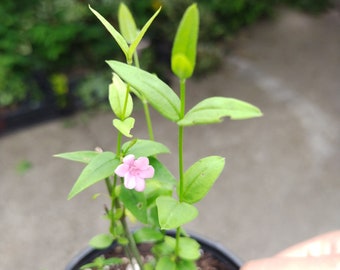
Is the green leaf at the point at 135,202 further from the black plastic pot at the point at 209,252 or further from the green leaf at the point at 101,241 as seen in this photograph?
the black plastic pot at the point at 209,252

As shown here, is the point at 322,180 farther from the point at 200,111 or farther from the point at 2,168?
the point at 200,111

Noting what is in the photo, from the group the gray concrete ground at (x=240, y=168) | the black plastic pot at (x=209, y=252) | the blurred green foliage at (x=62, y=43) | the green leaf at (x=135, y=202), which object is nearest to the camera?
the green leaf at (x=135, y=202)

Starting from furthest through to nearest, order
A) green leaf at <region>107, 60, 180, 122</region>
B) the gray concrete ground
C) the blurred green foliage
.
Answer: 1. the blurred green foliage
2. the gray concrete ground
3. green leaf at <region>107, 60, 180, 122</region>

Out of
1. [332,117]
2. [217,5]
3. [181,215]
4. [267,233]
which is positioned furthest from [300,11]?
[181,215]

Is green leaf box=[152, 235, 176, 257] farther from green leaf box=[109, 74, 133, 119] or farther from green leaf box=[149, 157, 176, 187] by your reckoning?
green leaf box=[109, 74, 133, 119]

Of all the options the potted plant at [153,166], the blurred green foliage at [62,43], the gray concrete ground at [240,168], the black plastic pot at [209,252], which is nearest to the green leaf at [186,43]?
the potted plant at [153,166]

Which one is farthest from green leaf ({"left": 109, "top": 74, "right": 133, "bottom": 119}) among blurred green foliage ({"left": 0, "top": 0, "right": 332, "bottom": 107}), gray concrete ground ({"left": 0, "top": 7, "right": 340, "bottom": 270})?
blurred green foliage ({"left": 0, "top": 0, "right": 332, "bottom": 107})

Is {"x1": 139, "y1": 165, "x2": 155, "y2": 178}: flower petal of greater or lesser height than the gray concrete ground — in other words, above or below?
above

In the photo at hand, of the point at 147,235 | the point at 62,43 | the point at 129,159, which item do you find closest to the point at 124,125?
the point at 129,159
